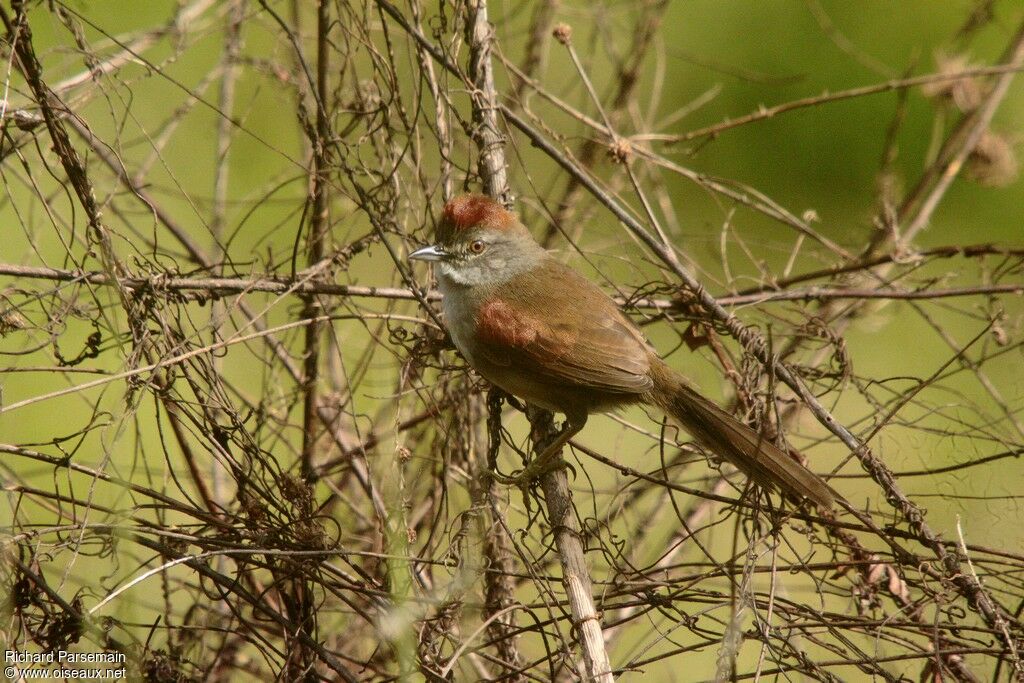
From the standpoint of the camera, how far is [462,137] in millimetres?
→ 4488

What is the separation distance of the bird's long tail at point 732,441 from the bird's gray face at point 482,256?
72cm

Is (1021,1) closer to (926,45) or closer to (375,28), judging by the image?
(926,45)

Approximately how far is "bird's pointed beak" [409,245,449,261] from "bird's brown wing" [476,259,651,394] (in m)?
0.26

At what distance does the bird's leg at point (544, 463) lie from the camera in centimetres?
371

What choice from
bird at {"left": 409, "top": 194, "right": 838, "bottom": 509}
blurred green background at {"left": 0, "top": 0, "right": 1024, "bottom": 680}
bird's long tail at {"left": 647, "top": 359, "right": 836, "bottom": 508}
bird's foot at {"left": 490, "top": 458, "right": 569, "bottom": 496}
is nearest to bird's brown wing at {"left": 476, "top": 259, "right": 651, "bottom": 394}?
bird at {"left": 409, "top": 194, "right": 838, "bottom": 509}

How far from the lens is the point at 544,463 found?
Result: 12.3 ft

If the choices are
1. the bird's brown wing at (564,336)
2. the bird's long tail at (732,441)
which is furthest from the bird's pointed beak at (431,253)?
the bird's long tail at (732,441)

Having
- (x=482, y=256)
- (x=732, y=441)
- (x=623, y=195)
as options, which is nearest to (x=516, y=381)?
(x=482, y=256)

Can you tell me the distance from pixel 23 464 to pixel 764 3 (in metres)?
7.01

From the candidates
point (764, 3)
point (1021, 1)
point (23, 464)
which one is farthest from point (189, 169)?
point (1021, 1)

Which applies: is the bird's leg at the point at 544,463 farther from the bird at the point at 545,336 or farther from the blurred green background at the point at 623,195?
the blurred green background at the point at 623,195

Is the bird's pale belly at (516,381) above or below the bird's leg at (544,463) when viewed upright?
above

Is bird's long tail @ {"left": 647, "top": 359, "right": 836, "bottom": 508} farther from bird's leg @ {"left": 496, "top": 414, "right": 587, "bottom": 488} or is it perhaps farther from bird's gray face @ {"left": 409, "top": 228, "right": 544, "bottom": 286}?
bird's gray face @ {"left": 409, "top": 228, "right": 544, "bottom": 286}

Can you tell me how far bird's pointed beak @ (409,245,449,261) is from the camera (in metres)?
4.01
